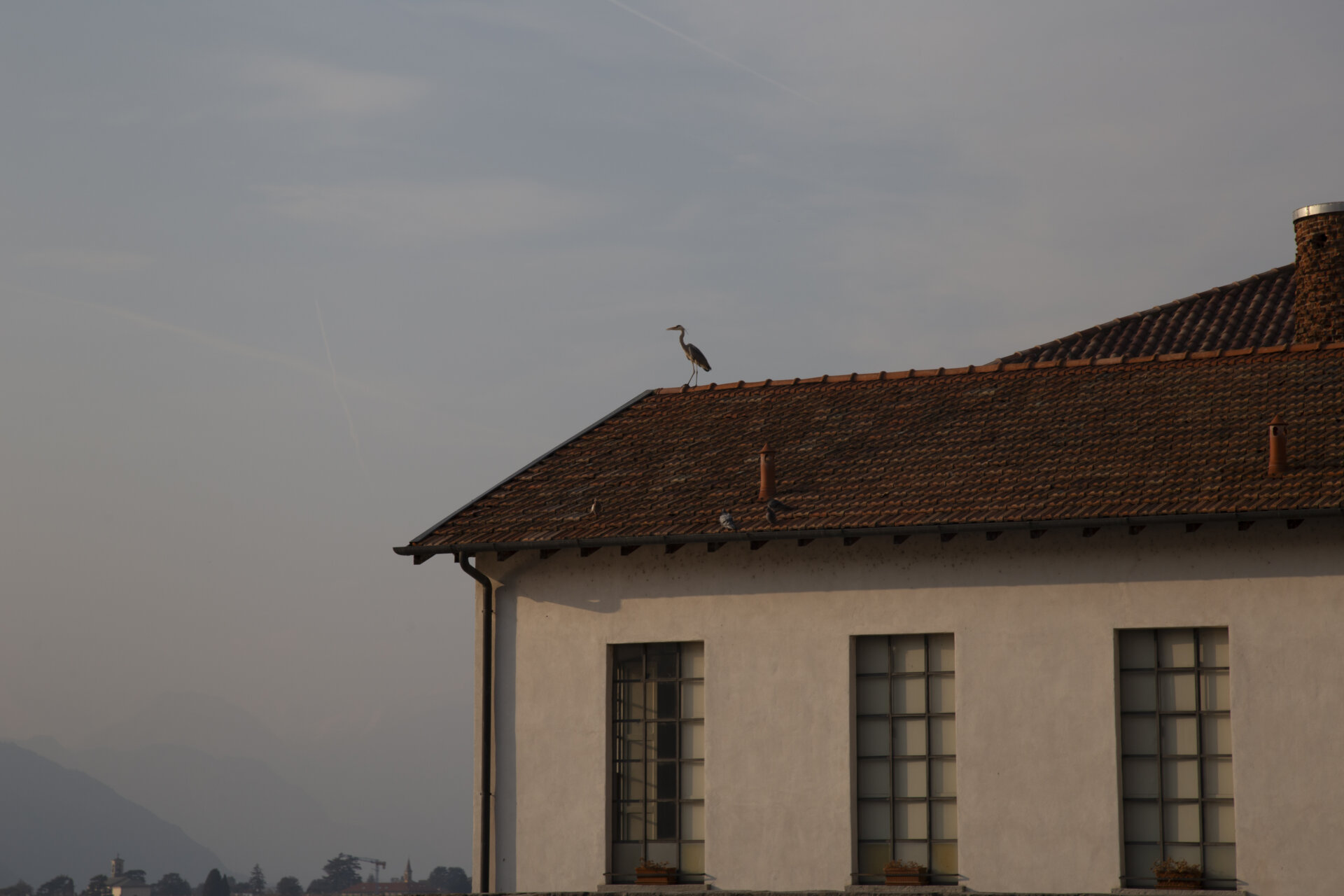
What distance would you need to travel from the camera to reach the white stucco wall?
14422 mm

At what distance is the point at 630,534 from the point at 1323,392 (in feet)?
24.6

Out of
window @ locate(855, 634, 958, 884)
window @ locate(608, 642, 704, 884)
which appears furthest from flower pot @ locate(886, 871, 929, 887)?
window @ locate(608, 642, 704, 884)

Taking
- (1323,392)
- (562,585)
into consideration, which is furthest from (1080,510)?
(562,585)

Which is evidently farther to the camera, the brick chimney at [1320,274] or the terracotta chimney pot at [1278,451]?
the brick chimney at [1320,274]

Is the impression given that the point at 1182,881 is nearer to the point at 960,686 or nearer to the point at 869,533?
the point at 960,686

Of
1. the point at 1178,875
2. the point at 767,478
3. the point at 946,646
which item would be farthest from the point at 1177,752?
the point at 767,478

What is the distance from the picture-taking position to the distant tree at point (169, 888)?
11342 centimetres

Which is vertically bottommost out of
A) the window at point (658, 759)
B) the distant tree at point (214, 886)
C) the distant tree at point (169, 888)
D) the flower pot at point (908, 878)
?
the distant tree at point (169, 888)

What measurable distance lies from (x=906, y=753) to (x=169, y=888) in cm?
11133

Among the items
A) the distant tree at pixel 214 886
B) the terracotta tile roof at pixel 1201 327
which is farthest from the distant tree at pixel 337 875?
the terracotta tile roof at pixel 1201 327

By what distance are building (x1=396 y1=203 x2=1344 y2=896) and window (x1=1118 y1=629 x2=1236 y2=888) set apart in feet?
0.08

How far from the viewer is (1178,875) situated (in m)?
14.5

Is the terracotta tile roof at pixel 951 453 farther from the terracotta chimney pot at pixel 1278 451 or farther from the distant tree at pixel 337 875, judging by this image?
the distant tree at pixel 337 875

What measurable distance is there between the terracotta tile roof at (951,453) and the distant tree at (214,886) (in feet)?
300
